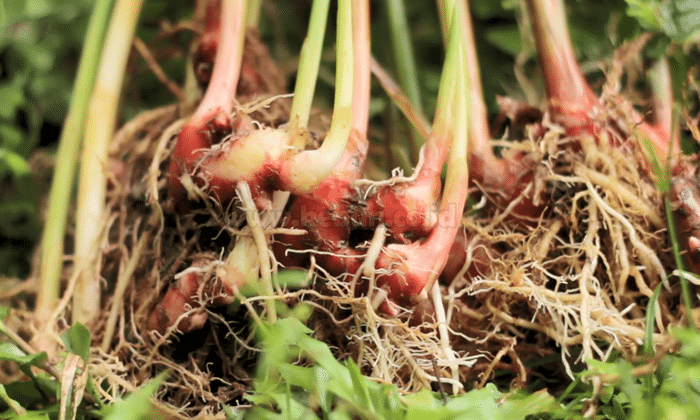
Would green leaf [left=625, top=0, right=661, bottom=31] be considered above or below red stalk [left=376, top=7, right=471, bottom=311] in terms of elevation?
above

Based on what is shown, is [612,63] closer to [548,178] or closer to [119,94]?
[548,178]

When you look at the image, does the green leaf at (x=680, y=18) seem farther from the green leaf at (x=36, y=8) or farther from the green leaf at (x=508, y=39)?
the green leaf at (x=36, y=8)

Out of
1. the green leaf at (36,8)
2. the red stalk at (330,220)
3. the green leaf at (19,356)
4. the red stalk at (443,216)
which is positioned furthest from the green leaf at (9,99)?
the red stalk at (443,216)

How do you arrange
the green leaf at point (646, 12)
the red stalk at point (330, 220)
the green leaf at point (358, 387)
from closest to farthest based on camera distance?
the green leaf at point (358, 387) → the red stalk at point (330, 220) → the green leaf at point (646, 12)

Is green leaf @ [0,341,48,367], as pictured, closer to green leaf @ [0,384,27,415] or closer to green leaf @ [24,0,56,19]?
green leaf @ [0,384,27,415]

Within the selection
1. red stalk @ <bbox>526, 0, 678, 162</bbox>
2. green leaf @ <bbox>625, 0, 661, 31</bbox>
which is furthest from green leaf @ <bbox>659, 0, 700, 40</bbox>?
red stalk @ <bbox>526, 0, 678, 162</bbox>

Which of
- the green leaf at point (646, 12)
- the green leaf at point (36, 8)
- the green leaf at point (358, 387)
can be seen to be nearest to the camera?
the green leaf at point (358, 387)

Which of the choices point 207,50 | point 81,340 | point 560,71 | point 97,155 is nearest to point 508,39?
point 560,71

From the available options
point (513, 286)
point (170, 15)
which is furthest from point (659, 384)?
point (170, 15)

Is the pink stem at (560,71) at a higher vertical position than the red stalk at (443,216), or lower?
higher

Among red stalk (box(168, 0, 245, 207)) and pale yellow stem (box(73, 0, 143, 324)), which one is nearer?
red stalk (box(168, 0, 245, 207))

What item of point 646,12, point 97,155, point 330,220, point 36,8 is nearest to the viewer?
point 330,220

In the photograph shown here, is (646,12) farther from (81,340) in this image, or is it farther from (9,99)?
(9,99)
